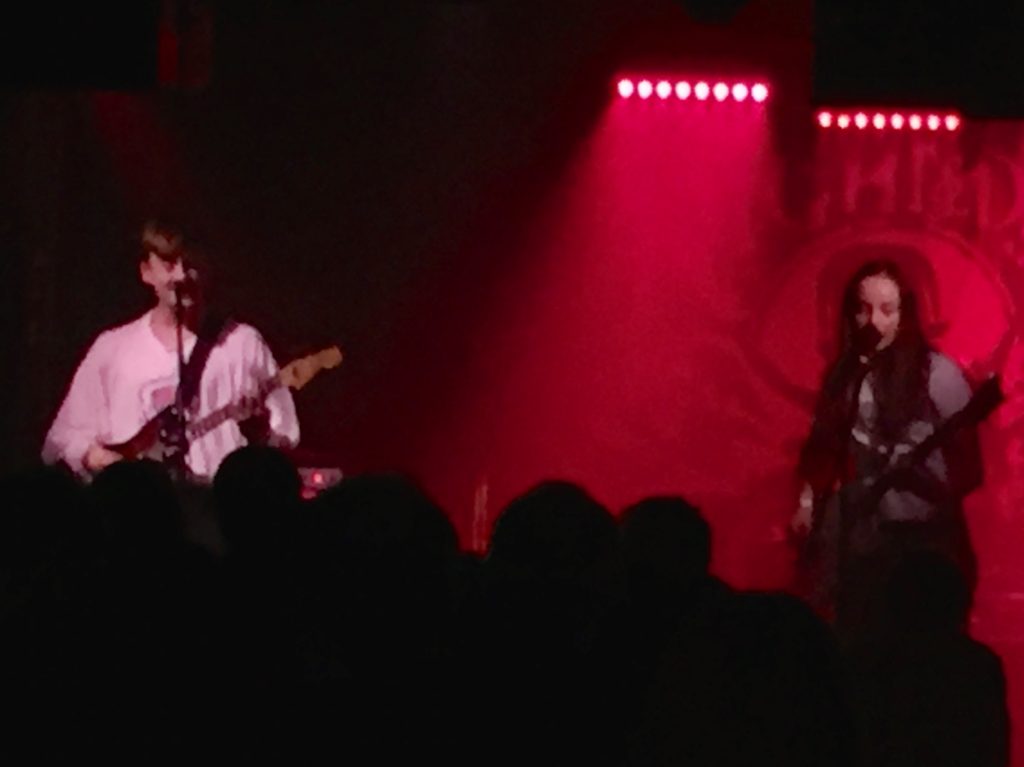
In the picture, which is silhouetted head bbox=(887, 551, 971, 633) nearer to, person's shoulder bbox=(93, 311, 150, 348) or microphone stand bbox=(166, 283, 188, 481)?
microphone stand bbox=(166, 283, 188, 481)

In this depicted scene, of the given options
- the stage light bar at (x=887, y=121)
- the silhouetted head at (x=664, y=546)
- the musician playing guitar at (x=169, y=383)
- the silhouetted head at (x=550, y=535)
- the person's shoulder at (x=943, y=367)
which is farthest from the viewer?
the stage light bar at (x=887, y=121)

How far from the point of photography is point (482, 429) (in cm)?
932

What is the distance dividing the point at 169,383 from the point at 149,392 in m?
0.08

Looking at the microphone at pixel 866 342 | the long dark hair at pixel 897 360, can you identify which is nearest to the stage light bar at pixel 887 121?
the long dark hair at pixel 897 360

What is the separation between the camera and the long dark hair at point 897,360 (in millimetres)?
7648

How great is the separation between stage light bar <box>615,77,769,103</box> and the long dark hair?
153 cm

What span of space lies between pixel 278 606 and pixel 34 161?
Result: 5666 millimetres

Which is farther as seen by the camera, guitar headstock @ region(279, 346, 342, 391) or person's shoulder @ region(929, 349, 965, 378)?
guitar headstock @ region(279, 346, 342, 391)

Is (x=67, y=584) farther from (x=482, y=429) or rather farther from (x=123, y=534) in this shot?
(x=482, y=429)

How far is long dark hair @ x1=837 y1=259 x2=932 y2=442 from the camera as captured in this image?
765 cm

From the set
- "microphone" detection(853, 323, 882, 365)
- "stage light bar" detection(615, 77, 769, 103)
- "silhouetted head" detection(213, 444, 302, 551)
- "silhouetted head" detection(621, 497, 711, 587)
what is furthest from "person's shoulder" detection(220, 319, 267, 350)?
"silhouetted head" detection(621, 497, 711, 587)

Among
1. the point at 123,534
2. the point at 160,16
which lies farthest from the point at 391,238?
the point at 123,534

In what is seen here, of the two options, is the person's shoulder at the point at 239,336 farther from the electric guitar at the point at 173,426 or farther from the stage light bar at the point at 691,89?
the stage light bar at the point at 691,89

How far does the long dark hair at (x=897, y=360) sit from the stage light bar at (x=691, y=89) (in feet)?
5.01
